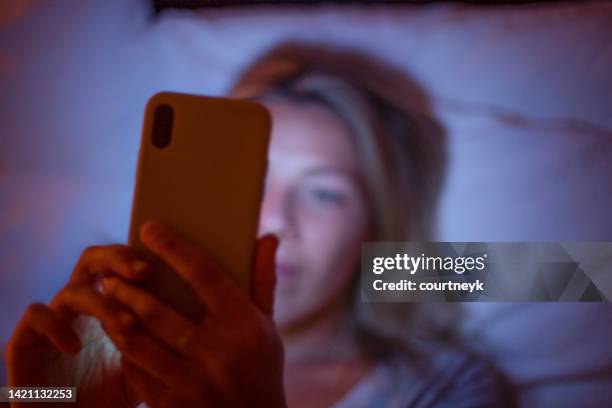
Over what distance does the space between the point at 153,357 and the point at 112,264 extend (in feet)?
0.35

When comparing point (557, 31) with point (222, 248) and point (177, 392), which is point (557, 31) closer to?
point (222, 248)

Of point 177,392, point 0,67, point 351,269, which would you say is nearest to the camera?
point 177,392

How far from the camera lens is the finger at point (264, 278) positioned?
1.46ft

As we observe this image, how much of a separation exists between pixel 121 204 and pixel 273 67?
1.01 ft

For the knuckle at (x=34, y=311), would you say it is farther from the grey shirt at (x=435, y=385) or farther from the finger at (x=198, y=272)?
the grey shirt at (x=435, y=385)

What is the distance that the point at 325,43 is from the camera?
75 centimetres

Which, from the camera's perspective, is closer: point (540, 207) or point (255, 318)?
point (255, 318)

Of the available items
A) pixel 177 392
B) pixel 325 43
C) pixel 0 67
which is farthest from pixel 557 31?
pixel 0 67

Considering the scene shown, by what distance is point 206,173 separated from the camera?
475 mm

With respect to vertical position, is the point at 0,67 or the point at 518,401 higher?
the point at 0,67

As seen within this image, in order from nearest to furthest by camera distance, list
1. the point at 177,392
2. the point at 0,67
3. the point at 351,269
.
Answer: the point at 177,392 → the point at 351,269 → the point at 0,67

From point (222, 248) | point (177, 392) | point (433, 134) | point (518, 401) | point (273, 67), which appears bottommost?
point (518, 401)

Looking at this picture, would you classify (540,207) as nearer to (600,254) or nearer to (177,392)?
(600,254)

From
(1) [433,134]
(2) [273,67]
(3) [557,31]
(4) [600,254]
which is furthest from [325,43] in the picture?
(4) [600,254]
